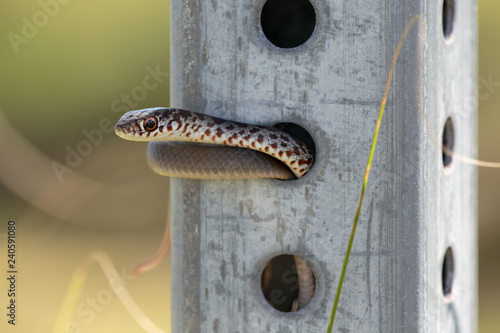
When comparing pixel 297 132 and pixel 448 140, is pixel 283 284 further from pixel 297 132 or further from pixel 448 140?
pixel 448 140

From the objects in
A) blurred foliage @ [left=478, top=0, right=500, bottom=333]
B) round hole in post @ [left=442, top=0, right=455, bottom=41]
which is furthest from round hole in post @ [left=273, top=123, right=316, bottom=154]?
blurred foliage @ [left=478, top=0, right=500, bottom=333]

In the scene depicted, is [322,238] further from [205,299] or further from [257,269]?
[205,299]

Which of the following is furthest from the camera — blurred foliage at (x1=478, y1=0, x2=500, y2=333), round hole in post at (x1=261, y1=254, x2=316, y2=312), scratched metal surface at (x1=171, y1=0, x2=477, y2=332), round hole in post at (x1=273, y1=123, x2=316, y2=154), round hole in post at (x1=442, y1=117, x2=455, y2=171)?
blurred foliage at (x1=478, y1=0, x2=500, y2=333)

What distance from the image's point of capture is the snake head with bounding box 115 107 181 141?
3.16 meters

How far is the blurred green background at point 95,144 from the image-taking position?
8.77 meters

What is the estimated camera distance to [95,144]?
30.1 ft

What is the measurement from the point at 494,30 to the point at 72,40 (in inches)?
172

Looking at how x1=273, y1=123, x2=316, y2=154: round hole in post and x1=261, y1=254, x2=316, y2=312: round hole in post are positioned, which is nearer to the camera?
x1=273, y1=123, x2=316, y2=154: round hole in post

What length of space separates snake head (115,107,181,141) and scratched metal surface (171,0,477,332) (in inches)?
6.2

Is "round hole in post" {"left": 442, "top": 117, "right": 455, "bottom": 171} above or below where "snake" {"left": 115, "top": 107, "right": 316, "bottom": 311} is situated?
above

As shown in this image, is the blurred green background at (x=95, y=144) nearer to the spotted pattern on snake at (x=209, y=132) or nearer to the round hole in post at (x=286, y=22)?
the round hole in post at (x=286, y=22)

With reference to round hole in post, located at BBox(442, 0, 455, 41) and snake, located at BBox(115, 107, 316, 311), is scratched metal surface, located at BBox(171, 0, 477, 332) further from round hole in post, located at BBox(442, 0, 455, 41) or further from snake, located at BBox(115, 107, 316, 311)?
round hole in post, located at BBox(442, 0, 455, 41)

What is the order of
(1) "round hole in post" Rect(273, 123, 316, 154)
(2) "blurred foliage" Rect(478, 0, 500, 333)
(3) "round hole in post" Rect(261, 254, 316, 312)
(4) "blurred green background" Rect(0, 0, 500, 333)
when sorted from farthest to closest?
(4) "blurred green background" Rect(0, 0, 500, 333)
(2) "blurred foliage" Rect(478, 0, 500, 333)
(3) "round hole in post" Rect(261, 254, 316, 312)
(1) "round hole in post" Rect(273, 123, 316, 154)

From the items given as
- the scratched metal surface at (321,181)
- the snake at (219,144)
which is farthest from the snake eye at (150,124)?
the scratched metal surface at (321,181)
